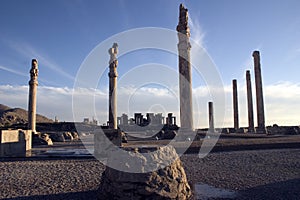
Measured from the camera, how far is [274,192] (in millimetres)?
5055

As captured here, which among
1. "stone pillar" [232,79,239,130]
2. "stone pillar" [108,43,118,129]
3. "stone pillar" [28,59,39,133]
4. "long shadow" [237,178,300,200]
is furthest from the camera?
"stone pillar" [232,79,239,130]

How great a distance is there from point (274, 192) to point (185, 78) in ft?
36.9

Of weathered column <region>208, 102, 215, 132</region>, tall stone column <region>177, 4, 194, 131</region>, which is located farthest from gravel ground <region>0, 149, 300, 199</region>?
weathered column <region>208, 102, 215, 132</region>

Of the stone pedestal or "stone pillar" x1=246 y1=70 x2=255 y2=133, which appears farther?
"stone pillar" x1=246 y1=70 x2=255 y2=133

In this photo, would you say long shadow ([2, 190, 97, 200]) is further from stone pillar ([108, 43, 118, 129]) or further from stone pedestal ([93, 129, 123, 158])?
stone pillar ([108, 43, 118, 129])

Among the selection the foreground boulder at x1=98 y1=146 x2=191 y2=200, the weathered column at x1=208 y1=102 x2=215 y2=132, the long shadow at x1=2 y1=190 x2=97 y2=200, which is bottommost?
the long shadow at x1=2 y1=190 x2=97 y2=200

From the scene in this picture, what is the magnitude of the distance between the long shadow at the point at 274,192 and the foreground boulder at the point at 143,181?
1.24 meters

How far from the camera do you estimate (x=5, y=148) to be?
11.7 m

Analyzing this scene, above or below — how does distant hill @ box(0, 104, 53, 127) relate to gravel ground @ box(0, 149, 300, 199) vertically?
above

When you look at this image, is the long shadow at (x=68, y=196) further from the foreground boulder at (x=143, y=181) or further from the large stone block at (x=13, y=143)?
the large stone block at (x=13, y=143)

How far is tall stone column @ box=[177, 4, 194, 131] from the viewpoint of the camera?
15641 mm

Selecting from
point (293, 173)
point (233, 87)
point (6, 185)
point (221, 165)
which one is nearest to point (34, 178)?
point (6, 185)

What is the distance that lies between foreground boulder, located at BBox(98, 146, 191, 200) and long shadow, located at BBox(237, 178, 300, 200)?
1237 millimetres

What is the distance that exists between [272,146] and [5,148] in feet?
40.9
